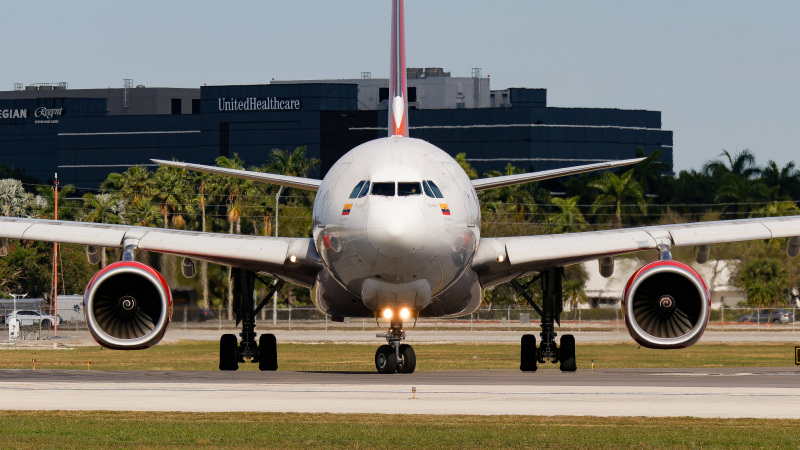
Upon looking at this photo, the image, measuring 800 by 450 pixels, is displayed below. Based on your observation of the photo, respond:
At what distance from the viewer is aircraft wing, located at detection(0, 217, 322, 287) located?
1227 inches

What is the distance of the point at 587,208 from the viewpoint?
5433 inches

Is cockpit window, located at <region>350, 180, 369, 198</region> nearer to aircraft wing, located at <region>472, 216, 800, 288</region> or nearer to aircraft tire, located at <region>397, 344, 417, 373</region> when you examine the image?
aircraft wing, located at <region>472, 216, 800, 288</region>

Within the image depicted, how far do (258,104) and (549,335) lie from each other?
15016cm

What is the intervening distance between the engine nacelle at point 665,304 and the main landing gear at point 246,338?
30.4ft

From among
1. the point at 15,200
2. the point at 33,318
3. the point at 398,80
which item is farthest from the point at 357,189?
the point at 15,200

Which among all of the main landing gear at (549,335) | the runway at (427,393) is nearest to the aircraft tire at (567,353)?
the main landing gear at (549,335)

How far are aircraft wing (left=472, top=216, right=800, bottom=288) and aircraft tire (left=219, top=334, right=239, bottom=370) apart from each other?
6754mm

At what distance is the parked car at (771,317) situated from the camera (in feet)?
286

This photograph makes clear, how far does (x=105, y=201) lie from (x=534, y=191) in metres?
42.9

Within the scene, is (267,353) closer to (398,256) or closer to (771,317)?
(398,256)

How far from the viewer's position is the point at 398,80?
35969mm

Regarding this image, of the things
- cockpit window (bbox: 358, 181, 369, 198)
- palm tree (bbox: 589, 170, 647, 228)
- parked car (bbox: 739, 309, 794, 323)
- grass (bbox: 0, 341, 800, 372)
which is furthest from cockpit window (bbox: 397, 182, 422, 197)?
palm tree (bbox: 589, 170, 647, 228)

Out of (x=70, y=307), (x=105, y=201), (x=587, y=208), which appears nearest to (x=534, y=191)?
(x=587, y=208)

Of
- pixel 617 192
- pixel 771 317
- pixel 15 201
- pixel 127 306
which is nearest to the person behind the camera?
pixel 127 306
